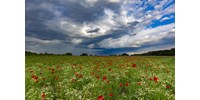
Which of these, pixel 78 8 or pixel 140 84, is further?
pixel 78 8

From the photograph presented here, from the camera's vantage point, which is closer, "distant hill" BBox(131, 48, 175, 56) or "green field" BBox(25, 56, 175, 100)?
"green field" BBox(25, 56, 175, 100)

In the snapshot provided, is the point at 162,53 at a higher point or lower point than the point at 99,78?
higher

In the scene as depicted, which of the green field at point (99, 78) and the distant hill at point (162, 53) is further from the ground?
the distant hill at point (162, 53)

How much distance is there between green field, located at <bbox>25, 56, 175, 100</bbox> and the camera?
405cm

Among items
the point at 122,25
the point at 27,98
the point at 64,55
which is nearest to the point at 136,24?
the point at 122,25

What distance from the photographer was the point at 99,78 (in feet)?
15.2

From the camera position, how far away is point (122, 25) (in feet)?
15.6

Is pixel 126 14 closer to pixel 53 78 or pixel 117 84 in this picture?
pixel 117 84

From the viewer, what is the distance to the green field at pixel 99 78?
4.05 metres

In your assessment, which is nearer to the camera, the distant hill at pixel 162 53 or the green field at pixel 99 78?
the green field at pixel 99 78

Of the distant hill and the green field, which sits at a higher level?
the distant hill
